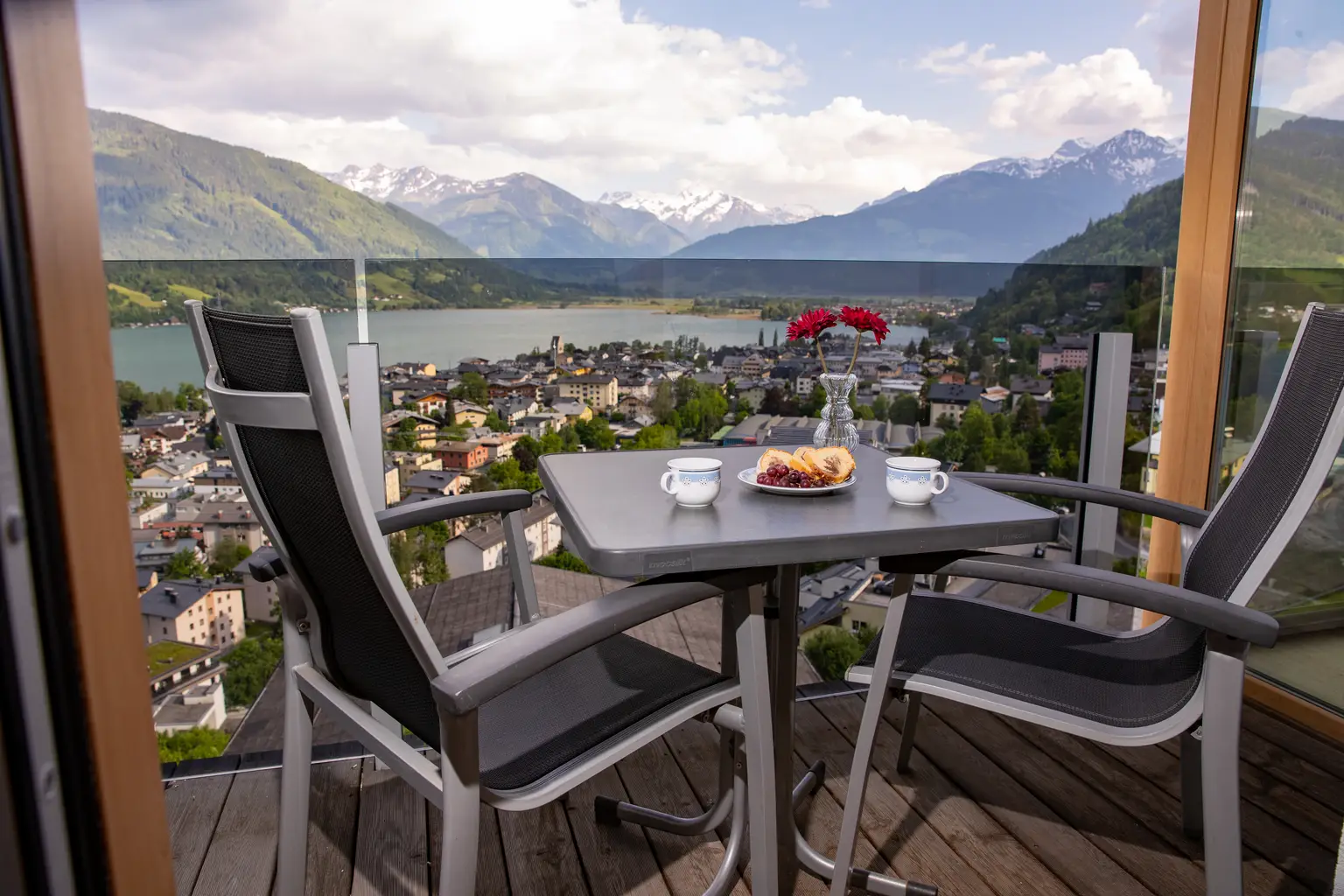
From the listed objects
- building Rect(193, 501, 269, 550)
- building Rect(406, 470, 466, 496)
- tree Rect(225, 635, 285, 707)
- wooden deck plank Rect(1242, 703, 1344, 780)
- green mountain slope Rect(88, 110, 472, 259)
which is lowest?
wooden deck plank Rect(1242, 703, 1344, 780)

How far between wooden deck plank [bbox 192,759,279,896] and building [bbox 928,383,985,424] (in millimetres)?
2264

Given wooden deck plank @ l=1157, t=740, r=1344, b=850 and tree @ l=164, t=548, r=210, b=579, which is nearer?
wooden deck plank @ l=1157, t=740, r=1344, b=850

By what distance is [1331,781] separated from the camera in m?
2.19

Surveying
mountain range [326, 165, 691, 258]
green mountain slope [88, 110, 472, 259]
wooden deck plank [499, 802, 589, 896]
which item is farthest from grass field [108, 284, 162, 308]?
wooden deck plank [499, 802, 589, 896]

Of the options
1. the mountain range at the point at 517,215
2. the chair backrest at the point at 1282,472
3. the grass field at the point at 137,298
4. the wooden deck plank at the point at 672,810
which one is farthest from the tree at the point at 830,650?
the grass field at the point at 137,298

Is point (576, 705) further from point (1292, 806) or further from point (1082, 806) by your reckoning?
point (1292, 806)

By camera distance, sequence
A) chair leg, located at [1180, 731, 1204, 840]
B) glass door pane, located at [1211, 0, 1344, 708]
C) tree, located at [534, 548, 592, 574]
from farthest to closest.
→ 1. tree, located at [534, 548, 592, 574]
2. glass door pane, located at [1211, 0, 1344, 708]
3. chair leg, located at [1180, 731, 1204, 840]

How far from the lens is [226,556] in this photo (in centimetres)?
229

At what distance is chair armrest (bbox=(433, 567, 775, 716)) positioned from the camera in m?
1.02

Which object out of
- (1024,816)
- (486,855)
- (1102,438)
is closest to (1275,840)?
(1024,816)

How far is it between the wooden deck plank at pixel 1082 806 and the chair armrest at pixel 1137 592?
32.5 inches

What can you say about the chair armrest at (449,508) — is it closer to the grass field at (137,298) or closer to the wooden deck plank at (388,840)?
the wooden deck plank at (388,840)

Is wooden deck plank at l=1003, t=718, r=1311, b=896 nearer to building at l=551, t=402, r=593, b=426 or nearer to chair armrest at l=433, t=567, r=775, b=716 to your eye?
chair armrest at l=433, t=567, r=775, b=716

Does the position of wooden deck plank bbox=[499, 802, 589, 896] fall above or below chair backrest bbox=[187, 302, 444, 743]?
below
